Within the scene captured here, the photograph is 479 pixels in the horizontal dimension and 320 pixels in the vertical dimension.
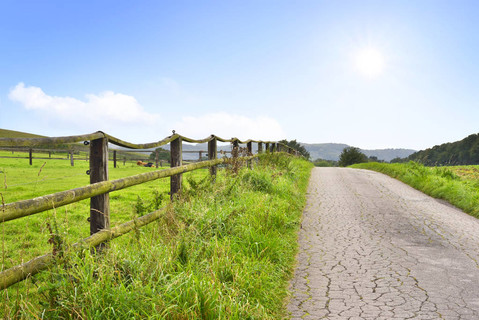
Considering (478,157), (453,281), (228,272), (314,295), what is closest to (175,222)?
(228,272)

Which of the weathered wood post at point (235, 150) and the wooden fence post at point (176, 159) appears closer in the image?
the wooden fence post at point (176, 159)

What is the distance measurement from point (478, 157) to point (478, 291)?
3826 inches

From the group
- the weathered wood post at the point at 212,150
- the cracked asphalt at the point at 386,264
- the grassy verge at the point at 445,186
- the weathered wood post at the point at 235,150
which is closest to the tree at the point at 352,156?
the grassy verge at the point at 445,186

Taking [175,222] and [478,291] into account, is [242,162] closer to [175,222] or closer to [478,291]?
[175,222]

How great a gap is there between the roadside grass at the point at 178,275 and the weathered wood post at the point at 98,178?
0.29 metres

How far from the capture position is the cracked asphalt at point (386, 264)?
10.8 feet

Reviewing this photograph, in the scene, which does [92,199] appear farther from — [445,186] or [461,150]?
[461,150]

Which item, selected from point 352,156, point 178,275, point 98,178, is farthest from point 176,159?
point 352,156

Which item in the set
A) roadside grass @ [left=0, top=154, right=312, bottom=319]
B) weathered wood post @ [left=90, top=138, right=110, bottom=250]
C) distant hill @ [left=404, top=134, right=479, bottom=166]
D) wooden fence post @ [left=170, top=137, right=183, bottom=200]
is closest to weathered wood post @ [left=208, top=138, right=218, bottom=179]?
roadside grass @ [left=0, top=154, right=312, bottom=319]

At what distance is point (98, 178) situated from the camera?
3324mm

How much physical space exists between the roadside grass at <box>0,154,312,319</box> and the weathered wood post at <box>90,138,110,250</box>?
0.29 metres

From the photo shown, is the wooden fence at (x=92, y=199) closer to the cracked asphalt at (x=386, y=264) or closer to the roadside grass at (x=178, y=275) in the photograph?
the roadside grass at (x=178, y=275)

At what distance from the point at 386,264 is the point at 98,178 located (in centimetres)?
392

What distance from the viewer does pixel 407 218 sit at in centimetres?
721
